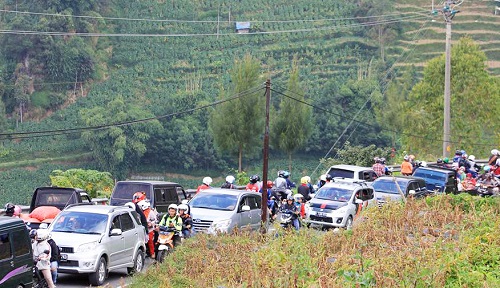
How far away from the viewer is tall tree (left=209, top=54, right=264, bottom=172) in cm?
4969

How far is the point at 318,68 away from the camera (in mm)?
108312

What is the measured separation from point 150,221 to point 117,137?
209ft

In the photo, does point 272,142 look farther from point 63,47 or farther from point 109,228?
point 63,47

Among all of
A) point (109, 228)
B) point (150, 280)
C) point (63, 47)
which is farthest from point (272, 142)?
point (63, 47)

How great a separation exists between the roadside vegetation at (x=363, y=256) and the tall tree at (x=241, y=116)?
29.6m

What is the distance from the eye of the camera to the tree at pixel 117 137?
8406 cm

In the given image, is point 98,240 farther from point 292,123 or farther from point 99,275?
point 292,123

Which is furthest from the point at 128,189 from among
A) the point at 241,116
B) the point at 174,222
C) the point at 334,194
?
the point at 241,116

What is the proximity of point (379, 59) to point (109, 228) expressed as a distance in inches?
3743

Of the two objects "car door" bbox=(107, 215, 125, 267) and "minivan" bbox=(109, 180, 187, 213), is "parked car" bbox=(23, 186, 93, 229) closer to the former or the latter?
"minivan" bbox=(109, 180, 187, 213)

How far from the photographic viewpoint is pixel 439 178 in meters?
34.5

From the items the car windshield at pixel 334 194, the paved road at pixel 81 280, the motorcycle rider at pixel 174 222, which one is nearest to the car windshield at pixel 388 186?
the car windshield at pixel 334 194

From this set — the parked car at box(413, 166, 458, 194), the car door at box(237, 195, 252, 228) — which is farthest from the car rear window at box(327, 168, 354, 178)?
the car door at box(237, 195, 252, 228)

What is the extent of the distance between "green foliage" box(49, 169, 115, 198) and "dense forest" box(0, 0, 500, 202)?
25.7 metres
